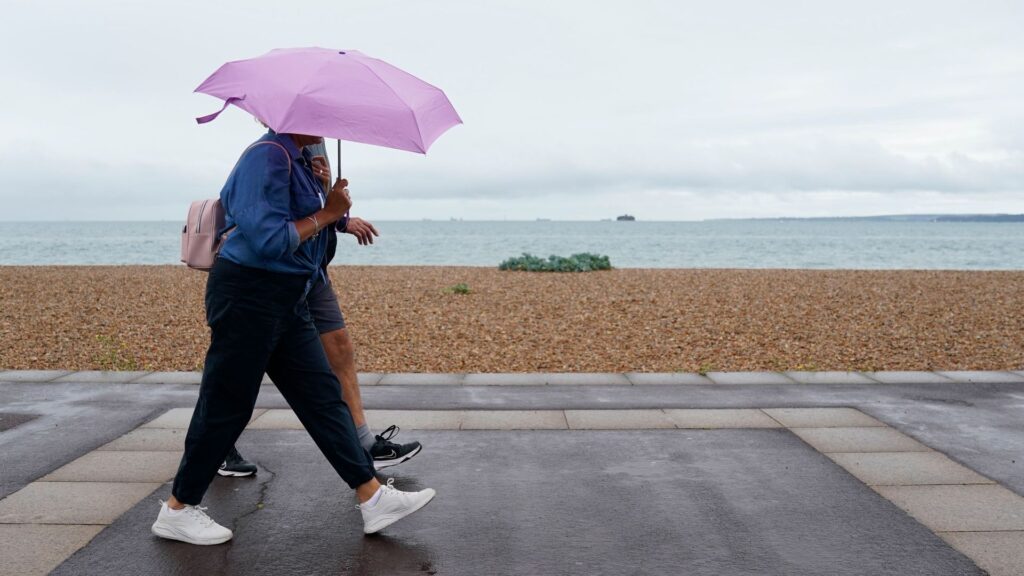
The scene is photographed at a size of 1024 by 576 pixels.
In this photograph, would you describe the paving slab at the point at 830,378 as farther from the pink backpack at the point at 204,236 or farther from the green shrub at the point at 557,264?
the green shrub at the point at 557,264

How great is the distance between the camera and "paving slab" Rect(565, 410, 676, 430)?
18.0ft

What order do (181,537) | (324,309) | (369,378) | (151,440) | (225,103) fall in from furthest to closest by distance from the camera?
1. (369,378)
2. (151,440)
3. (324,309)
4. (181,537)
5. (225,103)

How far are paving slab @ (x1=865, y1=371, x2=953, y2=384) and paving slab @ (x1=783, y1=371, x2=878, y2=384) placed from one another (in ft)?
0.37

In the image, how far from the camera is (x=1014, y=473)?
4.54 m

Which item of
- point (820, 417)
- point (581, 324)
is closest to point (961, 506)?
point (820, 417)

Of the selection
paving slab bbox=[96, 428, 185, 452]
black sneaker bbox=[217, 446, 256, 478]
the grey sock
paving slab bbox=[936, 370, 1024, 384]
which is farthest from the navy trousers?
paving slab bbox=[936, 370, 1024, 384]

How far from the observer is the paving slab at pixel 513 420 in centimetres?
549

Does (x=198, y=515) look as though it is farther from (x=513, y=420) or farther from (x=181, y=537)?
(x=513, y=420)

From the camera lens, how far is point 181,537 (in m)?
3.55

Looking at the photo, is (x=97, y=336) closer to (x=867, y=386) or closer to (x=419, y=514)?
(x=419, y=514)

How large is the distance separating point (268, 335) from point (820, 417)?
3.92 metres

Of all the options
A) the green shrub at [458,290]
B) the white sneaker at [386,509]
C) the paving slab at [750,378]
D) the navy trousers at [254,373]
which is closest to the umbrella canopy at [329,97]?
the navy trousers at [254,373]

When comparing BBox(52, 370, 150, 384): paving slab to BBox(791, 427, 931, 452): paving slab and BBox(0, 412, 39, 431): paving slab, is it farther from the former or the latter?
BBox(791, 427, 931, 452): paving slab

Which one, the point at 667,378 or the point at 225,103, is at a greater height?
the point at 225,103
